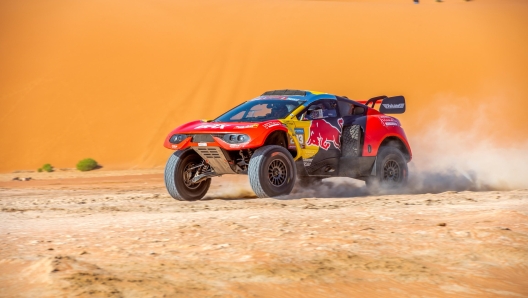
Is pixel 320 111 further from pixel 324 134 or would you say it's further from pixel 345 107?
pixel 345 107

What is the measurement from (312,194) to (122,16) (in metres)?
27.4

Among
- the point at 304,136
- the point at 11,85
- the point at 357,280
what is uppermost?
the point at 11,85

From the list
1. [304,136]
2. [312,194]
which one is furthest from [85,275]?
[312,194]

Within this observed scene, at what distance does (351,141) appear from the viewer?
40.8ft

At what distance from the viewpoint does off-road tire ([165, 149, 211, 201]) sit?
38.2 feet

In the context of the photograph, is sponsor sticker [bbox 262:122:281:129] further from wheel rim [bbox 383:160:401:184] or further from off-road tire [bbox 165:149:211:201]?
wheel rim [bbox 383:160:401:184]

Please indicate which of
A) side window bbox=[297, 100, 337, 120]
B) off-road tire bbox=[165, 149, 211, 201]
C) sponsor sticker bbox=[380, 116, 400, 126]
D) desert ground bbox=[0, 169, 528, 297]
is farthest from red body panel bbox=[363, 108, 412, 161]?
off-road tire bbox=[165, 149, 211, 201]

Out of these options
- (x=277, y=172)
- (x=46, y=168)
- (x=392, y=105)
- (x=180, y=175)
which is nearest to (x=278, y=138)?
(x=277, y=172)

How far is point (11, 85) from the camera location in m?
32.0

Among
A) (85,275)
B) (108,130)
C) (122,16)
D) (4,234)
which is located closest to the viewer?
(85,275)

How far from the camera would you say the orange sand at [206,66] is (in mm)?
29547

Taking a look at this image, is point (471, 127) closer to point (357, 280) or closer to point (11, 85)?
point (11, 85)

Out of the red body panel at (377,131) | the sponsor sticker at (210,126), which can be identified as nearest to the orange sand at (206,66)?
the red body panel at (377,131)

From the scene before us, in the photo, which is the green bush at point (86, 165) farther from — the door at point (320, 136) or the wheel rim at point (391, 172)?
the door at point (320, 136)
